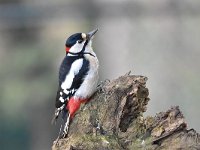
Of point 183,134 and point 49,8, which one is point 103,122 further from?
point 49,8

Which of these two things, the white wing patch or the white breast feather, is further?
the white wing patch

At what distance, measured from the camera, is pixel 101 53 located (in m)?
8.66

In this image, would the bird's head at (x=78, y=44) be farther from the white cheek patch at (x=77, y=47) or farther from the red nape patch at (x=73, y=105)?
the red nape patch at (x=73, y=105)

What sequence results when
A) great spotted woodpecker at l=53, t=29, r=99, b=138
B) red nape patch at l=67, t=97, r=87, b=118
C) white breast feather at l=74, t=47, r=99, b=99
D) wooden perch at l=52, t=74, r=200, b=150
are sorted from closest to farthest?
wooden perch at l=52, t=74, r=200, b=150
red nape patch at l=67, t=97, r=87, b=118
white breast feather at l=74, t=47, r=99, b=99
great spotted woodpecker at l=53, t=29, r=99, b=138

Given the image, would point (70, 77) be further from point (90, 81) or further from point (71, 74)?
point (90, 81)

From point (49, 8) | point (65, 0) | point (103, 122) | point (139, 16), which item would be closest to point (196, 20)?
point (139, 16)

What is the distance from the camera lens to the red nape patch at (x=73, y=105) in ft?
16.6

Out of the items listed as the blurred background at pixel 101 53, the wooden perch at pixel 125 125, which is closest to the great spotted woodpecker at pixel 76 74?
the wooden perch at pixel 125 125

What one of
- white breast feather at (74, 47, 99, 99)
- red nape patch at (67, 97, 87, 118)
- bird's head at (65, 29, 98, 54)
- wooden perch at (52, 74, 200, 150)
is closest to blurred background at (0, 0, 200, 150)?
bird's head at (65, 29, 98, 54)

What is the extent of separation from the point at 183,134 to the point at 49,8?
4390mm

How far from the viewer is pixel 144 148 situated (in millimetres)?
4199

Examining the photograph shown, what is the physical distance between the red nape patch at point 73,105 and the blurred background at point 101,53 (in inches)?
80.3

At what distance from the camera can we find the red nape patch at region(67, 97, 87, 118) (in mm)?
5046

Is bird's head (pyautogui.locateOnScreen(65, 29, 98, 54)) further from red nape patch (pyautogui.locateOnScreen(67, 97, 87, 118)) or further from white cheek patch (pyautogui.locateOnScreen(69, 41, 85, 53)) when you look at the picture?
red nape patch (pyautogui.locateOnScreen(67, 97, 87, 118))
